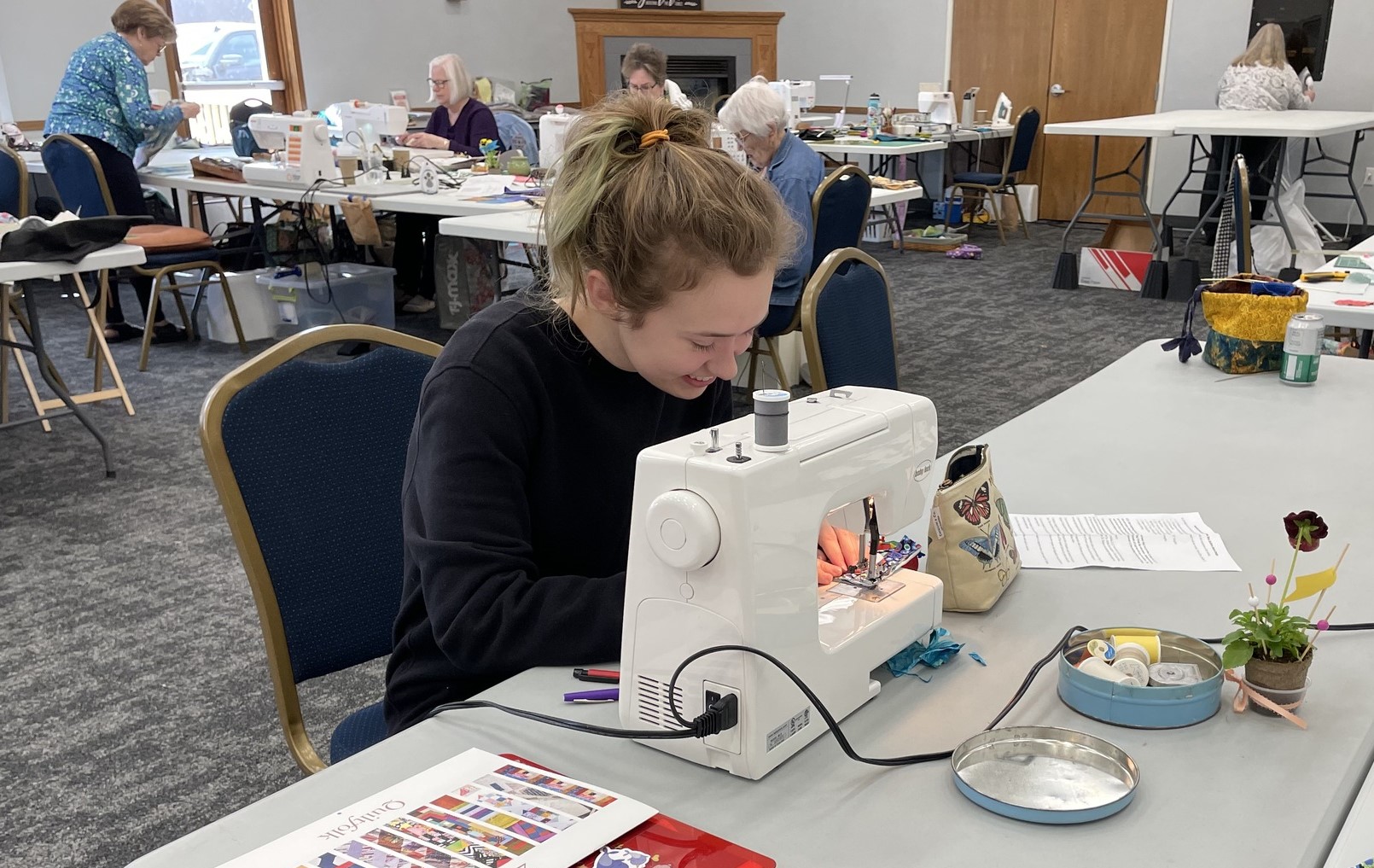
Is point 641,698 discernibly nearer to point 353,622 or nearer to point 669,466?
point 669,466

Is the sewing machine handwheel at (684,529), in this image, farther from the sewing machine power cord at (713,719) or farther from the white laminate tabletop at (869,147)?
the white laminate tabletop at (869,147)

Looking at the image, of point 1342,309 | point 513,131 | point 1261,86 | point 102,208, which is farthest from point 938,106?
point 1342,309

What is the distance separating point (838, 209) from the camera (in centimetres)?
377

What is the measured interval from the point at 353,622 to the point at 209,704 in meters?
1.00

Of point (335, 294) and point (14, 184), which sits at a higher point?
point (14, 184)

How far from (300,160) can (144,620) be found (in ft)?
8.66

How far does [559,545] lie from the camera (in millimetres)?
1185

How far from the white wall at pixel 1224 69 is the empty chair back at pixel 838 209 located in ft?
16.8

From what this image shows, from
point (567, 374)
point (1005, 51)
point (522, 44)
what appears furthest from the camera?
point (522, 44)

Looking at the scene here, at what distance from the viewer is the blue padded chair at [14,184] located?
14.5ft

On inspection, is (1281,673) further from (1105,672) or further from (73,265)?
(73,265)

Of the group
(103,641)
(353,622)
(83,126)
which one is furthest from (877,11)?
(353,622)

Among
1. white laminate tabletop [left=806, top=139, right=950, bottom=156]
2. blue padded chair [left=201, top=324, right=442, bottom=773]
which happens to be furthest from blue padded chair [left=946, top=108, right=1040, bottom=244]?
blue padded chair [left=201, top=324, right=442, bottom=773]

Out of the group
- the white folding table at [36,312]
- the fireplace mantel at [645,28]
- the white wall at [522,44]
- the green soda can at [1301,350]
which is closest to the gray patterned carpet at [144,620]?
the white folding table at [36,312]
